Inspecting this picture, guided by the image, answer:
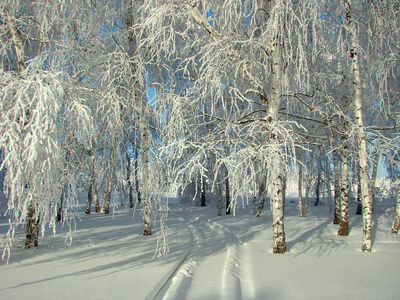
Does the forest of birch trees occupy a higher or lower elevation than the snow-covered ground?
higher

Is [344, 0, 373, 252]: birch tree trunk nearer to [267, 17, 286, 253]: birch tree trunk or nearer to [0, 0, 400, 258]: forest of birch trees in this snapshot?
[0, 0, 400, 258]: forest of birch trees

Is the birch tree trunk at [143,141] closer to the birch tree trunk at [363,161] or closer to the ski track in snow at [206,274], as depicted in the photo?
the ski track in snow at [206,274]

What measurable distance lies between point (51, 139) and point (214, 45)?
3730 millimetres

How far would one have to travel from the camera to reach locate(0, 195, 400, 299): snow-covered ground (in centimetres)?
408

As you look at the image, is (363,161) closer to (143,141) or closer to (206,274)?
(206,274)

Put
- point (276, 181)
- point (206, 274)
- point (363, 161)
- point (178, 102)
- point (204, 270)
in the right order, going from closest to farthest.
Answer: point (206, 274) < point (204, 270) < point (178, 102) < point (276, 181) < point (363, 161)

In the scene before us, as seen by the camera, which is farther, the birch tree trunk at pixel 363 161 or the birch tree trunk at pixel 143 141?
the birch tree trunk at pixel 143 141

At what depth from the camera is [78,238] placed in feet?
27.7

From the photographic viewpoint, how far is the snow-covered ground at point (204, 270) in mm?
4082

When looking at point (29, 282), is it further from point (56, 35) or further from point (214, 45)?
point (56, 35)

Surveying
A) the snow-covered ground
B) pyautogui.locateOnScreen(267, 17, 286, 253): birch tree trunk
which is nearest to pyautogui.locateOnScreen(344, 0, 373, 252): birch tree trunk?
the snow-covered ground

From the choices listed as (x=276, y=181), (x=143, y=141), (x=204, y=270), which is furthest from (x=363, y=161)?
(x=143, y=141)

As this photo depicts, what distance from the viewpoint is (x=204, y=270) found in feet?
17.6

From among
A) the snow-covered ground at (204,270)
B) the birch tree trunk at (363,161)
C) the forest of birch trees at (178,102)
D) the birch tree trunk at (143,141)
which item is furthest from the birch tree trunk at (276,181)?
the birch tree trunk at (143,141)
